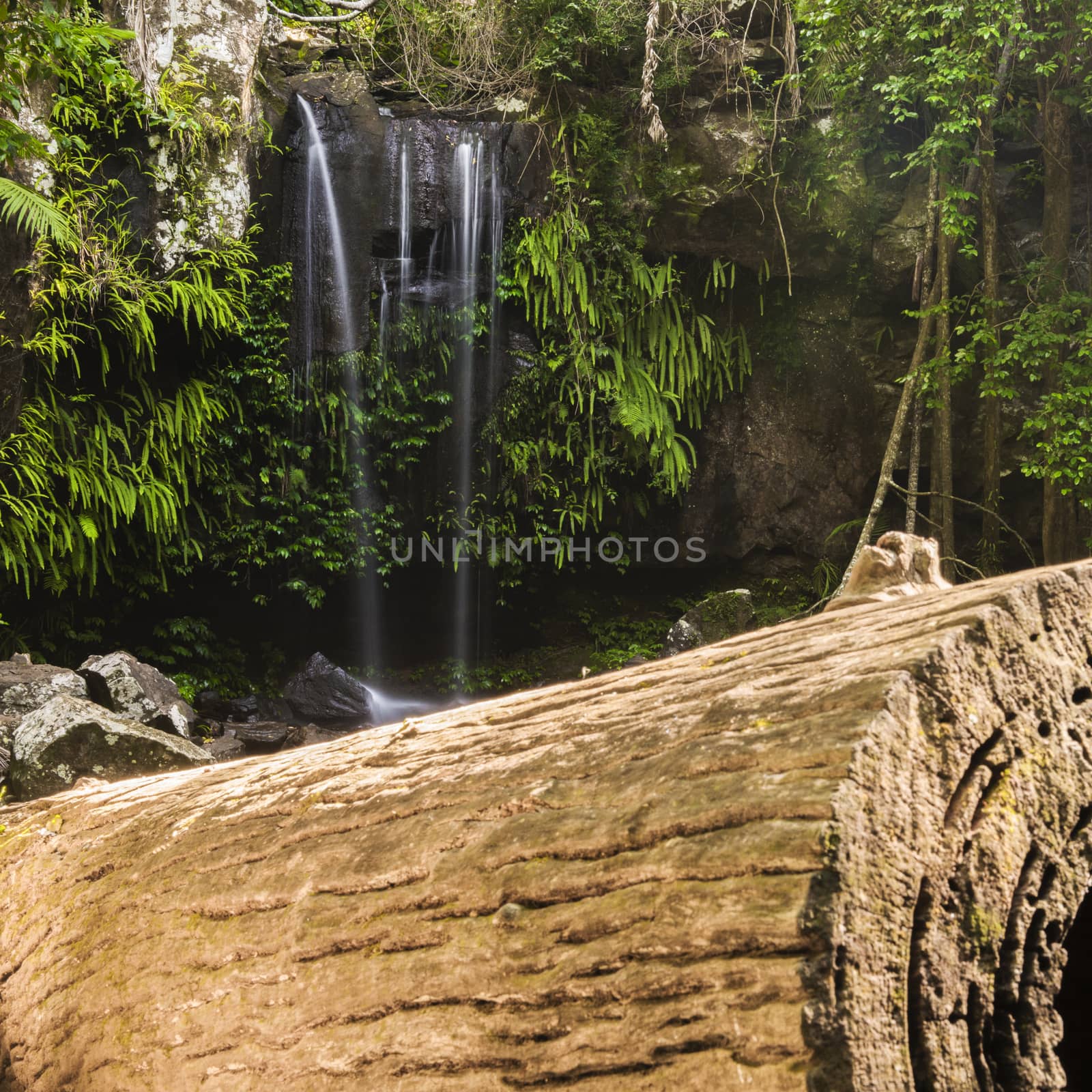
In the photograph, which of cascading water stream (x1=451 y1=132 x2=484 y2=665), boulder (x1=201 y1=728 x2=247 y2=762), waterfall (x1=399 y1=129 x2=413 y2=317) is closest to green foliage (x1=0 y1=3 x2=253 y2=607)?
waterfall (x1=399 y1=129 x2=413 y2=317)

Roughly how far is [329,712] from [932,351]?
712cm

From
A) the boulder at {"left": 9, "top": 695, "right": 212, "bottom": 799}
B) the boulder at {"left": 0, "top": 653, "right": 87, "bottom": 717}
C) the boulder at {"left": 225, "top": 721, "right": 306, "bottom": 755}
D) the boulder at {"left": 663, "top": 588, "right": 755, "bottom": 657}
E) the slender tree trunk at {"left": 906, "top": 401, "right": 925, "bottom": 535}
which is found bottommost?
the boulder at {"left": 225, "top": 721, "right": 306, "bottom": 755}

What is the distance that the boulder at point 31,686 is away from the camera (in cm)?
611

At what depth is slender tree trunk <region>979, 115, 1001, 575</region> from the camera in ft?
26.5

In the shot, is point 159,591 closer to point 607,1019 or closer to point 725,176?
point 725,176

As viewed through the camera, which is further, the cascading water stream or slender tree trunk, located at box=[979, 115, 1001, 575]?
the cascading water stream

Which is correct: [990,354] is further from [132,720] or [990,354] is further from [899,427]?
[132,720]

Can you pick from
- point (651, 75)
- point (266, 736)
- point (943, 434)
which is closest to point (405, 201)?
point (651, 75)

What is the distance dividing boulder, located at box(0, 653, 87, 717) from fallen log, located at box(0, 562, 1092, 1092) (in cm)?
507

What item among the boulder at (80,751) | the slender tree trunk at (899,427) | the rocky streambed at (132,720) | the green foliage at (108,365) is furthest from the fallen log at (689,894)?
the green foliage at (108,365)

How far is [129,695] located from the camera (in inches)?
269

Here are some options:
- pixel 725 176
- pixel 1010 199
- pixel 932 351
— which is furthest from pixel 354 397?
pixel 1010 199

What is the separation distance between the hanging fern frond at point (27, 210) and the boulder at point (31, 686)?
3.31m

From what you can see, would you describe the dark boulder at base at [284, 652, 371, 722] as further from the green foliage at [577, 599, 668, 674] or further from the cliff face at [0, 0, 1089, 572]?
the cliff face at [0, 0, 1089, 572]
